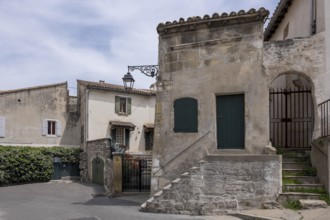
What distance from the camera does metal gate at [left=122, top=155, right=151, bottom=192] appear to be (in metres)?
18.6

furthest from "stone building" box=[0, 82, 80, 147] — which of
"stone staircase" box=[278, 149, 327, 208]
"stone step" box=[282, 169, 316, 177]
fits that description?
"stone step" box=[282, 169, 316, 177]

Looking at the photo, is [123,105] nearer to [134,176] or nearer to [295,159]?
[134,176]

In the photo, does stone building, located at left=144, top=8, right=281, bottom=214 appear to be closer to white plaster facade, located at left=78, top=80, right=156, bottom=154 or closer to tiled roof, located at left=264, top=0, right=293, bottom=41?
tiled roof, located at left=264, top=0, right=293, bottom=41

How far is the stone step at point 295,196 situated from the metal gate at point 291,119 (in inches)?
145

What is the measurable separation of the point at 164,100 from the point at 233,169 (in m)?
3.64

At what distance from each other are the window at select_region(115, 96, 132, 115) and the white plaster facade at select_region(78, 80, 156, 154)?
0.65 feet

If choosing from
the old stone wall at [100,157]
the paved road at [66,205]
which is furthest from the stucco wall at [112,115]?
the paved road at [66,205]

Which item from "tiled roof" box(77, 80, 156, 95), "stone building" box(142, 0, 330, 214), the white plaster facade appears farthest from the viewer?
"tiled roof" box(77, 80, 156, 95)

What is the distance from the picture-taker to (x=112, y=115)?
3012 cm

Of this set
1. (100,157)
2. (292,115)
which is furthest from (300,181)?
(100,157)

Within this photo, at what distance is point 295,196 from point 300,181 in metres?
0.86

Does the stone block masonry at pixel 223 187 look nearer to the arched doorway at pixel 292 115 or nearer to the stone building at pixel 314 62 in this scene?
the stone building at pixel 314 62

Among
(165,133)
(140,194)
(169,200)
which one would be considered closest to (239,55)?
(165,133)

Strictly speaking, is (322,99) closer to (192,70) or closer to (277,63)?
(277,63)
